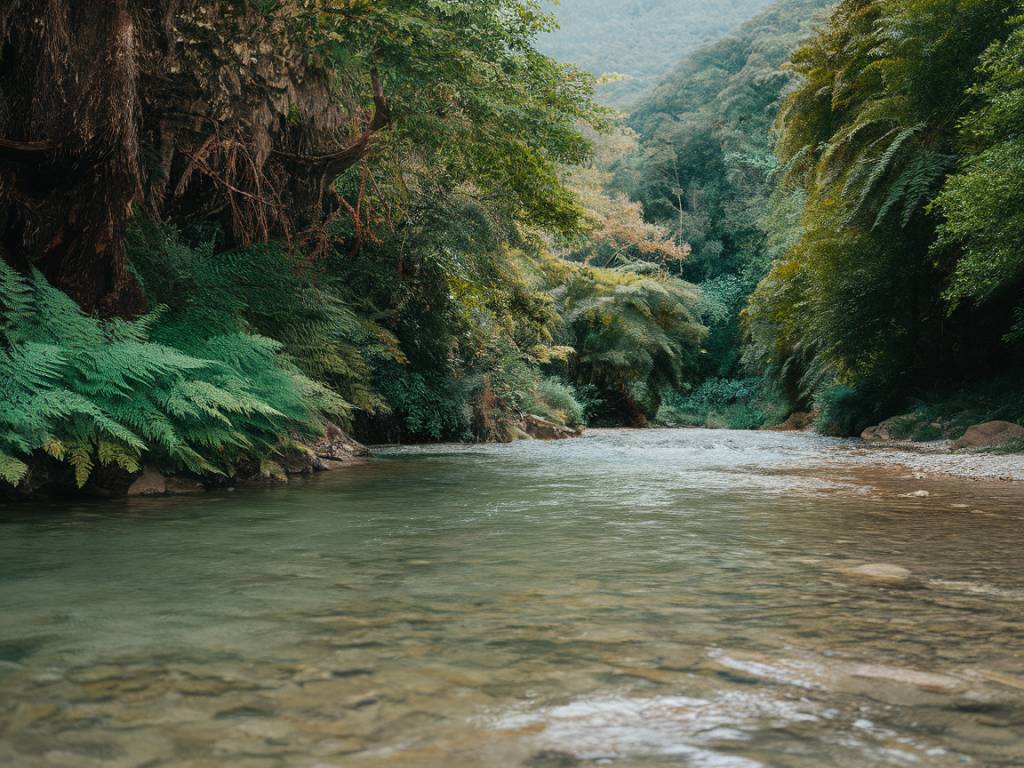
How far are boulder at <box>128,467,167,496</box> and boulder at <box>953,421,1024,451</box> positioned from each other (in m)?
8.47

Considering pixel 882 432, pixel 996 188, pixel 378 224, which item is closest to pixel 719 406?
pixel 882 432

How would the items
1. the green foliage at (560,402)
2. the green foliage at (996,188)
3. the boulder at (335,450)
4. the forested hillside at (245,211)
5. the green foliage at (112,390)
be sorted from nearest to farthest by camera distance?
the green foliage at (112,390) → the forested hillside at (245,211) → the green foliage at (996,188) → the boulder at (335,450) → the green foliage at (560,402)

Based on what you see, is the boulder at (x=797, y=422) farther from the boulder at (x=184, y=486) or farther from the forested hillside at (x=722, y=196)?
the boulder at (x=184, y=486)

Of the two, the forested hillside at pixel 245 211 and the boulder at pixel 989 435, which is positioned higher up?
the forested hillside at pixel 245 211

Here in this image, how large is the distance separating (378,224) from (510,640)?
9.01 m

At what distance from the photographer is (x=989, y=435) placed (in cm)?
947

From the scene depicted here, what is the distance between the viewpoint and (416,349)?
11.7m

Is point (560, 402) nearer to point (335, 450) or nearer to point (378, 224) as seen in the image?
point (378, 224)

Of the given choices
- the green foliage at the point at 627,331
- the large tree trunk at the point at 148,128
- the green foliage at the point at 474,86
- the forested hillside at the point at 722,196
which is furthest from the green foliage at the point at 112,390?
the forested hillside at the point at 722,196

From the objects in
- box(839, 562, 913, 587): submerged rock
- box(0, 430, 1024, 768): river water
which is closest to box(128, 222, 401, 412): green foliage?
box(0, 430, 1024, 768): river water

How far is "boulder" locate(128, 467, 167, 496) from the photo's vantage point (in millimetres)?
5164

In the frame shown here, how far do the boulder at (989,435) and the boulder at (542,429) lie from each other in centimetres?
694

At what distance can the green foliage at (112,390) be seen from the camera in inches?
169

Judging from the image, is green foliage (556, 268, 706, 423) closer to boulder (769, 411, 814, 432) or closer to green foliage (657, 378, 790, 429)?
boulder (769, 411, 814, 432)
